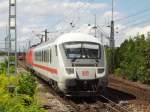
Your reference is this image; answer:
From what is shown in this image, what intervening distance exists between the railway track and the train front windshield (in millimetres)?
1982

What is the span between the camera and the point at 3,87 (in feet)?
32.3

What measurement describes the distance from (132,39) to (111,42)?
12370mm

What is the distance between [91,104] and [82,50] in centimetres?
254

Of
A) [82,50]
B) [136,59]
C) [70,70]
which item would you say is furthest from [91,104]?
[136,59]

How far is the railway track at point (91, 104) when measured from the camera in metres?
A: 18.2

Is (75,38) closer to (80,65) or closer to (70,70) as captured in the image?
(80,65)

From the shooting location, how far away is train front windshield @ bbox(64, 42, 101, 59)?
68.6 ft

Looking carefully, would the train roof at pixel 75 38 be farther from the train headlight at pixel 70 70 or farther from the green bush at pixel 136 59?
the green bush at pixel 136 59

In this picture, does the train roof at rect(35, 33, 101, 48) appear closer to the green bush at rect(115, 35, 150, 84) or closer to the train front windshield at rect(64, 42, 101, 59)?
the train front windshield at rect(64, 42, 101, 59)

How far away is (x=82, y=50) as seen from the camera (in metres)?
21.2

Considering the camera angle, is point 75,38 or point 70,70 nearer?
point 70,70

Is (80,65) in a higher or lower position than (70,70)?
higher

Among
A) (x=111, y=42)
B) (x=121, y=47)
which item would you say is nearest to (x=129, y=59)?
(x=121, y=47)

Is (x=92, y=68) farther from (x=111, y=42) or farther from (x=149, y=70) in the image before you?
(x=111, y=42)
